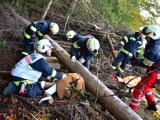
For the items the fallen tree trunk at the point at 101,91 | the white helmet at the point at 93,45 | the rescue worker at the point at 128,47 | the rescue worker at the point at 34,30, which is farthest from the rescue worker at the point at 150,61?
the rescue worker at the point at 34,30

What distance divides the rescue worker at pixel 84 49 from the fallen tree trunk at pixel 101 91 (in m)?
0.24

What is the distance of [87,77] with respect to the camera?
470cm

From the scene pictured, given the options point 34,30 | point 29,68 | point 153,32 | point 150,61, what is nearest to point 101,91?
point 150,61

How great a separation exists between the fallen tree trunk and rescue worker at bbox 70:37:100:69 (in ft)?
0.78

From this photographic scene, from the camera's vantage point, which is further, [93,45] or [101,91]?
[93,45]

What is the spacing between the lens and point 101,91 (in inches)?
169

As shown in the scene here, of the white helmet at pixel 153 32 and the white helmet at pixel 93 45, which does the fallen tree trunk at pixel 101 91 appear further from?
the white helmet at pixel 153 32

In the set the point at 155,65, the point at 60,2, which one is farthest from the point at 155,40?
the point at 60,2

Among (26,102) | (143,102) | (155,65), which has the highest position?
(155,65)

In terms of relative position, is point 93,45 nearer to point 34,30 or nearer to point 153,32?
point 153,32

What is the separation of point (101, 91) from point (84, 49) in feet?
5.19

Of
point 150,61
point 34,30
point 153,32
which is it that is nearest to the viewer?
point 150,61

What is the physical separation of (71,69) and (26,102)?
62.2 inches

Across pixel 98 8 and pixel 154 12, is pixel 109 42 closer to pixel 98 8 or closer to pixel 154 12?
pixel 98 8
